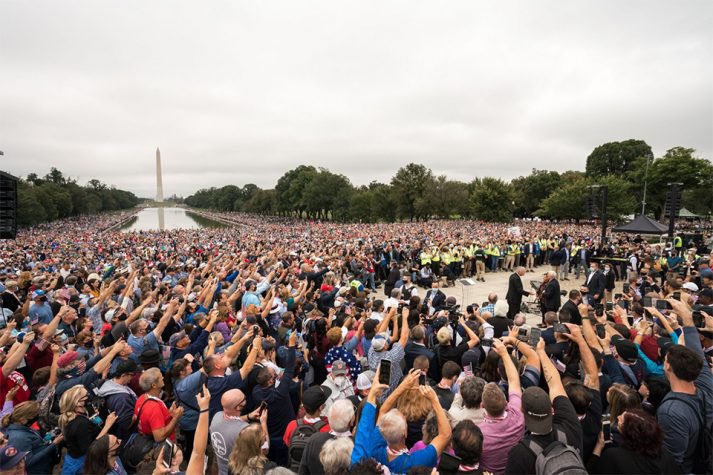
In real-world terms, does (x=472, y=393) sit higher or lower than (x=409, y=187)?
lower

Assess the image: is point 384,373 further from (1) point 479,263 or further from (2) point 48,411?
(1) point 479,263

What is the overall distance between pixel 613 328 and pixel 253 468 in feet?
16.9

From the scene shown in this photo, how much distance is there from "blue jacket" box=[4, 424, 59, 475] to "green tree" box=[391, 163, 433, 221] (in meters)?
57.5

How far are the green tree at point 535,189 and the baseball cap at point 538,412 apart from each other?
74218 mm

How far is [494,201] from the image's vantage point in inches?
2036

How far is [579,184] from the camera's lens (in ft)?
177

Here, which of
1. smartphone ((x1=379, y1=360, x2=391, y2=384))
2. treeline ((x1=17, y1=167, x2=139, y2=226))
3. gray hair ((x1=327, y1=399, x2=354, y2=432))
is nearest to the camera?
gray hair ((x1=327, y1=399, x2=354, y2=432))

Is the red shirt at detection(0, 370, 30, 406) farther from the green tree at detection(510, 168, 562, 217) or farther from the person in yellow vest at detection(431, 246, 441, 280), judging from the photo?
the green tree at detection(510, 168, 562, 217)

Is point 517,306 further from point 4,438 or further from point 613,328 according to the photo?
point 4,438

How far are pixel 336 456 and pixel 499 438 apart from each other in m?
1.27

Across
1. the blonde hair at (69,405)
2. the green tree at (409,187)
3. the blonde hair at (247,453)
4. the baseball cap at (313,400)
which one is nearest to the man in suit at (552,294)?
the baseball cap at (313,400)

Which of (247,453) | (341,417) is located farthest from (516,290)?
(247,453)

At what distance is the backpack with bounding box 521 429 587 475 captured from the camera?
83.2 inches

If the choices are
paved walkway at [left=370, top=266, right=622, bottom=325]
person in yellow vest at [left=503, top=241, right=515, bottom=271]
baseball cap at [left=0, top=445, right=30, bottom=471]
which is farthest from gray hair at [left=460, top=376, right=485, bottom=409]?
person in yellow vest at [left=503, top=241, right=515, bottom=271]
